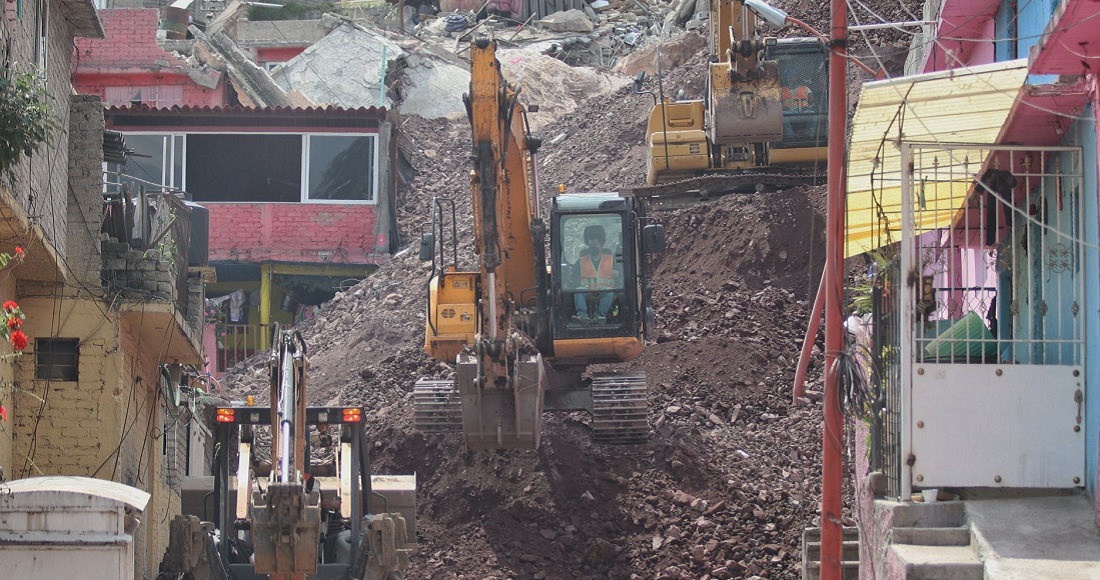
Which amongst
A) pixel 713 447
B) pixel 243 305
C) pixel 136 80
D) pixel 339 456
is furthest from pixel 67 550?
pixel 136 80

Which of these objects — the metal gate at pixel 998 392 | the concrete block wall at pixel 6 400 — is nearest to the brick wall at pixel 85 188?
the concrete block wall at pixel 6 400

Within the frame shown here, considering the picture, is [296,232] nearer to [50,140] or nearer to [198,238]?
[198,238]

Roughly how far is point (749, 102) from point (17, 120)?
1500 centimetres

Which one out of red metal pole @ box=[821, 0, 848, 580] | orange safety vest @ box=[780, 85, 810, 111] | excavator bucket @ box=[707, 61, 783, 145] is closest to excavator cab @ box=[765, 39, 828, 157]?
orange safety vest @ box=[780, 85, 810, 111]

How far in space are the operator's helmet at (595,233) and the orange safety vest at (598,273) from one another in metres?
0.18

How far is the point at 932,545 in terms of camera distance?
33.0 ft

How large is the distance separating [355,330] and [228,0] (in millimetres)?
22727

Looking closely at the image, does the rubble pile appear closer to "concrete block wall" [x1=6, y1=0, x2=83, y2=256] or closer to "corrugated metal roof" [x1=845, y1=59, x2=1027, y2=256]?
"corrugated metal roof" [x1=845, y1=59, x2=1027, y2=256]

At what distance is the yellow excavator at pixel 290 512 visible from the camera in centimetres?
1233

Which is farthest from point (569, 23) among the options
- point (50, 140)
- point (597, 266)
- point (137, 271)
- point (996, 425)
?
point (996, 425)

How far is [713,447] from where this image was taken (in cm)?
1847

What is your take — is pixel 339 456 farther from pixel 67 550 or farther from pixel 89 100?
pixel 89 100

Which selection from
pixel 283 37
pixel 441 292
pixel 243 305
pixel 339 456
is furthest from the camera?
pixel 283 37

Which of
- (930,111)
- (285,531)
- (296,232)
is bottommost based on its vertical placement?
(285,531)
